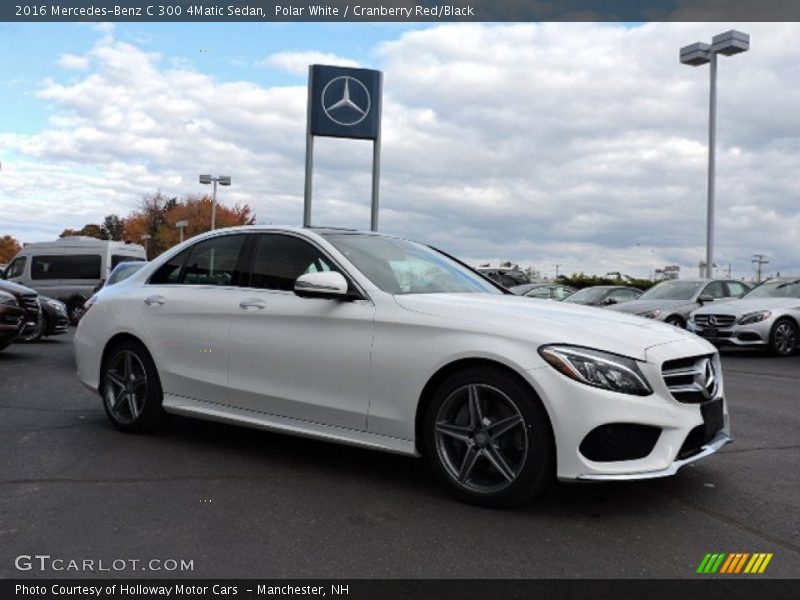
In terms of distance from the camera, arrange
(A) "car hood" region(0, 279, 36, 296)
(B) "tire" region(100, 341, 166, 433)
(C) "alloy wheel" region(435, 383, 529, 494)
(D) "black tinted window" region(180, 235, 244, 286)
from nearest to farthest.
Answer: (C) "alloy wheel" region(435, 383, 529, 494) < (D) "black tinted window" region(180, 235, 244, 286) < (B) "tire" region(100, 341, 166, 433) < (A) "car hood" region(0, 279, 36, 296)

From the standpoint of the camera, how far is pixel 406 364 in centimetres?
445

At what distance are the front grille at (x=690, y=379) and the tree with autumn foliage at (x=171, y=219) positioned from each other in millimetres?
71090

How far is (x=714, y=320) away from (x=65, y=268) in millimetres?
16532

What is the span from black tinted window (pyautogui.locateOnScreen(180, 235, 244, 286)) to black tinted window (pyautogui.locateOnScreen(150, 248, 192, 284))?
0.06 metres

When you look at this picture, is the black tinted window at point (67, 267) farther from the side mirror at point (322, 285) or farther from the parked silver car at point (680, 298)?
the side mirror at point (322, 285)

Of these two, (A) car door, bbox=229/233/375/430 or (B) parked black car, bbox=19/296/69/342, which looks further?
(B) parked black car, bbox=19/296/69/342

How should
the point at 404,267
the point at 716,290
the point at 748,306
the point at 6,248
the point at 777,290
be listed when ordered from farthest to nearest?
the point at 6,248 → the point at 716,290 → the point at 777,290 → the point at 748,306 → the point at 404,267

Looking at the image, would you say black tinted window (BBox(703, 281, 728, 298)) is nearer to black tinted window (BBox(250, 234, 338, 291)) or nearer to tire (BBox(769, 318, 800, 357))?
tire (BBox(769, 318, 800, 357))

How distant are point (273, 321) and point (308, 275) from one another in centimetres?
51

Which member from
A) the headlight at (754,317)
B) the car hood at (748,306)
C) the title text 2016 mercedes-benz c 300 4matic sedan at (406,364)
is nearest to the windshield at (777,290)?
the car hood at (748,306)

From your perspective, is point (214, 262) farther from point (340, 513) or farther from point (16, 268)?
point (16, 268)

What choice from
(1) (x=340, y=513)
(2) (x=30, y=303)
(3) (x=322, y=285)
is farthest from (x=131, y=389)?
(2) (x=30, y=303)

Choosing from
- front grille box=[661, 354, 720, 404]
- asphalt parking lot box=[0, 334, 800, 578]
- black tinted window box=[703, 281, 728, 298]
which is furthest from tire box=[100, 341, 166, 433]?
black tinted window box=[703, 281, 728, 298]

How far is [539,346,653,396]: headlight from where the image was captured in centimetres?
395
